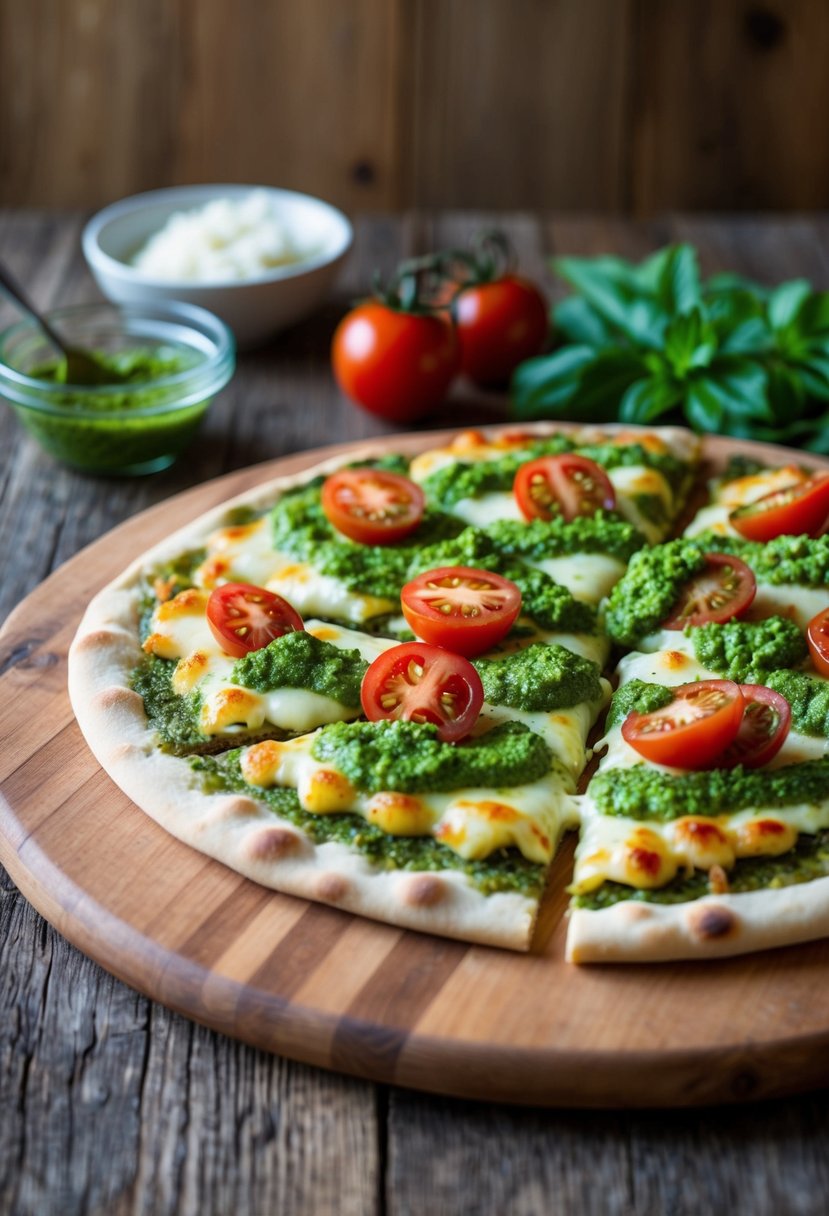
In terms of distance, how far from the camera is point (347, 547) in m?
5.00

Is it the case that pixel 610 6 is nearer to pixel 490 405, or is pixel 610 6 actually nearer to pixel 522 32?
pixel 522 32

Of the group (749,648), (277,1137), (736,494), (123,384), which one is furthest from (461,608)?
(123,384)

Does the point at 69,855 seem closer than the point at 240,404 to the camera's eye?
Yes

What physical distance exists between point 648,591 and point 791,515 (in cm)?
71

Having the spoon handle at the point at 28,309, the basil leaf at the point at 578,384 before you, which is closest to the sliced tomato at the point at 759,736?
Answer: the basil leaf at the point at 578,384

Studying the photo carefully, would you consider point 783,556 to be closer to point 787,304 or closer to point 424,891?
point 424,891

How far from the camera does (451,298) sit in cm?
651

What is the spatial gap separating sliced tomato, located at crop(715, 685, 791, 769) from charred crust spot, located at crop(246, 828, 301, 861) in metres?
1.21

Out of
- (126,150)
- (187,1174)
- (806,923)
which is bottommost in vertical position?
(126,150)

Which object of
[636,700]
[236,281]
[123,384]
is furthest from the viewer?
[236,281]

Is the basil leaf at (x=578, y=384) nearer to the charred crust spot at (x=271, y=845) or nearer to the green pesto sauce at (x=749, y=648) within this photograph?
the green pesto sauce at (x=749, y=648)

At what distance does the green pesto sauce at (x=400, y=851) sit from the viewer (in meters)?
3.62

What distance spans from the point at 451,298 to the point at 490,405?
63cm

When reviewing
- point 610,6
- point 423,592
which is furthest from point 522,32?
point 423,592
